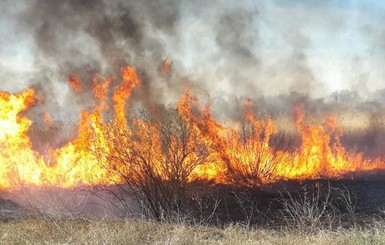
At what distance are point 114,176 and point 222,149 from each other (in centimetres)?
716

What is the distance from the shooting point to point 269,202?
62.4 ft

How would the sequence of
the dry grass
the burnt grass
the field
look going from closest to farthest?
the dry grass, the field, the burnt grass

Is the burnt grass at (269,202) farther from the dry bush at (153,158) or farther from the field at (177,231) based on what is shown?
the dry bush at (153,158)

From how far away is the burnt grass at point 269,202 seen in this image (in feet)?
50.6

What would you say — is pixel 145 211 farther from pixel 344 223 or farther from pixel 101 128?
pixel 344 223

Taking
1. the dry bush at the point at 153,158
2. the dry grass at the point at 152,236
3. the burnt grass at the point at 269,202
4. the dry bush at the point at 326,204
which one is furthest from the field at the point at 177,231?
the dry bush at the point at 153,158

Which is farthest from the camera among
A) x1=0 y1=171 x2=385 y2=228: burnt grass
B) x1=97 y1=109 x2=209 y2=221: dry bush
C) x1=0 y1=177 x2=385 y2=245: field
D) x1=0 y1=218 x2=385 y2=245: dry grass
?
x1=0 y1=171 x2=385 y2=228: burnt grass

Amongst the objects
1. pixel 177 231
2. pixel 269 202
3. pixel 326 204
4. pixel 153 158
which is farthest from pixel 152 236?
pixel 269 202

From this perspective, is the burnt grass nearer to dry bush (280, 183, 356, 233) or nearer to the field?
dry bush (280, 183, 356, 233)

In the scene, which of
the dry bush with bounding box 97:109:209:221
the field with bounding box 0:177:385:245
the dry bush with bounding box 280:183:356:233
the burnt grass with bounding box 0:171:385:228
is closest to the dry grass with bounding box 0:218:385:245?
the field with bounding box 0:177:385:245

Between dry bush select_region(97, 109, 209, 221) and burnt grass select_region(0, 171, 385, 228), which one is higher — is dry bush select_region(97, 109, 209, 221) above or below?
above

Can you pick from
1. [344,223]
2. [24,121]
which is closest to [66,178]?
[24,121]

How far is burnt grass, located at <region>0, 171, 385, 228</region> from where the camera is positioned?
15.4m

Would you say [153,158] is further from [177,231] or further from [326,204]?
[326,204]
